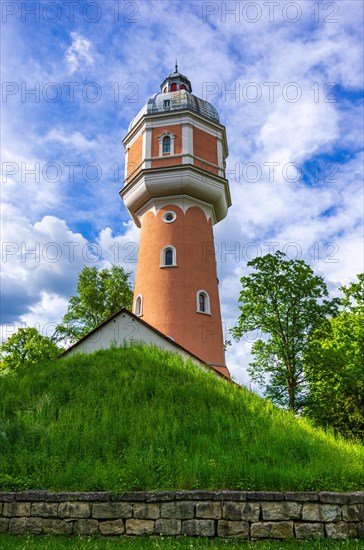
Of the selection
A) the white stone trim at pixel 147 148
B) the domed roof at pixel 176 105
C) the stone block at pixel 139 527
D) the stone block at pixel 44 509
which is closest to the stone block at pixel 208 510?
the stone block at pixel 139 527

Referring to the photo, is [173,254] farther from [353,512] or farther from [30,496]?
[353,512]

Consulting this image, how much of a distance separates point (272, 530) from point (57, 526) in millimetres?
3291

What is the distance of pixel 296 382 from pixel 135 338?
10.3 m

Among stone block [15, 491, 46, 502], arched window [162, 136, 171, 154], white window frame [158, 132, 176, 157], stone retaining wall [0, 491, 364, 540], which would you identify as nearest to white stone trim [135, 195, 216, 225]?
white window frame [158, 132, 176, 157]

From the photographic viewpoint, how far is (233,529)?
251 inches

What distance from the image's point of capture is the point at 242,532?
20.9 feet

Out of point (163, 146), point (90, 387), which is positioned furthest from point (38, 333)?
point (90, 387)

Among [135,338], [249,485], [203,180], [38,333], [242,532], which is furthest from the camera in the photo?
[38,333]

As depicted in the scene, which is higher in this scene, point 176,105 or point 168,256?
point 176,105

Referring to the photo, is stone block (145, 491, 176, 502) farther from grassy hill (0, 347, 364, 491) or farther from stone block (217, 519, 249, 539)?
stone block (217, 519, 249, 539)

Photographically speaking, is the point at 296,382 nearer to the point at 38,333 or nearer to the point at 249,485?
the point at 249,485

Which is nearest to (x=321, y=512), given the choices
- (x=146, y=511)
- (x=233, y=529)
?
(x=233, y=529)

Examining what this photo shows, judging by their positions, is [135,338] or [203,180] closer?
[135,338]

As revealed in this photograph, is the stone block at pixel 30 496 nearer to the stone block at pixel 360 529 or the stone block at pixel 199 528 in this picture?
the stone block at pixel 199 528
